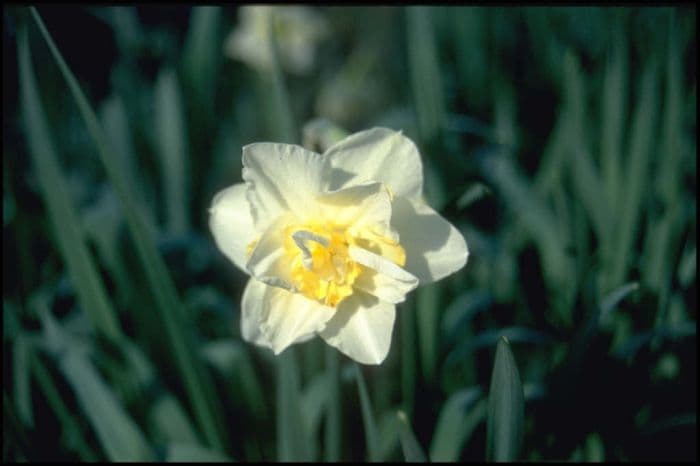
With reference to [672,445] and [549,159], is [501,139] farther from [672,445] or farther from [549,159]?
[672,445]

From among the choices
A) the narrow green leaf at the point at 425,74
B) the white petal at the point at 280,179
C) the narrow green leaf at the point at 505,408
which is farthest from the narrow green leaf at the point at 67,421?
the narrow green leaf at the point at 425,74

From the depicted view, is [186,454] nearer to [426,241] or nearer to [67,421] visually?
[67,421]

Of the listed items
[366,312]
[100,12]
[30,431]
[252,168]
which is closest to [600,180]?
[366,312]

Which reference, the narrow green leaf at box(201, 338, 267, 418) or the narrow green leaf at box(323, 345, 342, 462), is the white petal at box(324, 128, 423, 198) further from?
the narrow green leaf at box(201, 338, 267, 418)

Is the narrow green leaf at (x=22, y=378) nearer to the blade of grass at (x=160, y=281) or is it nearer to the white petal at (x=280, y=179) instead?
the blade of grass at (x=160, y=281)

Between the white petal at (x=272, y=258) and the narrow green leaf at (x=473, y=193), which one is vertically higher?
the narrow green leaf at (x=473, y=193)

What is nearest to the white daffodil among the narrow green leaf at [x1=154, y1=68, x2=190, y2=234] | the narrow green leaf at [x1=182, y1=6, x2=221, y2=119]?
the narrow green leaf at [x1=154, y1=68, x2=190, y2=234]
